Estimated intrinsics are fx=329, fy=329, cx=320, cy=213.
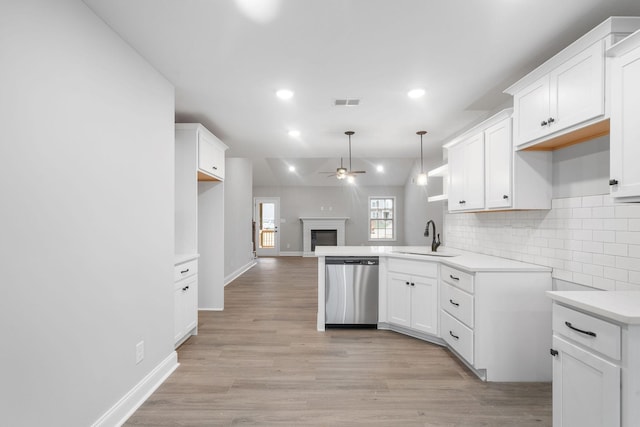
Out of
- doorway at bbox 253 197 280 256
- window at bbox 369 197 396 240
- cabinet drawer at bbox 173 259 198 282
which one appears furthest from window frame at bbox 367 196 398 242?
cabinet drawer at bbox 173 259 198 282

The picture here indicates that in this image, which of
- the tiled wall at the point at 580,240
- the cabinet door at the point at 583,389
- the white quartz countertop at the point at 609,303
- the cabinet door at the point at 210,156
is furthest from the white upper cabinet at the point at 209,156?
the cabinet door at the point at 583,389

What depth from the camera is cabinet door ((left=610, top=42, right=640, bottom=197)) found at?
1550mm

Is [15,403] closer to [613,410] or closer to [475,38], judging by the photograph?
[613,410]

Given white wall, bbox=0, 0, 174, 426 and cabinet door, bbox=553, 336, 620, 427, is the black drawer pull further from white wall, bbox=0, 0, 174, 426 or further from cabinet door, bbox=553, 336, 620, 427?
white wall, bbox=0, 0, 174, 426

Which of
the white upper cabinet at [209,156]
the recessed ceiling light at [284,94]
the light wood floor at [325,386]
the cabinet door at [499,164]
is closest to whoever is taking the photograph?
the light wood floor at [325,386]

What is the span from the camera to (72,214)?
5.49 ft

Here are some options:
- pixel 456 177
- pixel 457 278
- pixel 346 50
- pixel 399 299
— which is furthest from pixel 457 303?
pixel 346 50

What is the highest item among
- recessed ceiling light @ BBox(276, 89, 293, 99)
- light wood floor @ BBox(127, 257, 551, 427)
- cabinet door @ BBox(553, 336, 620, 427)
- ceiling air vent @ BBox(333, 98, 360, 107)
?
ceiling air vent @ BBox(333, 98, 360, 107)

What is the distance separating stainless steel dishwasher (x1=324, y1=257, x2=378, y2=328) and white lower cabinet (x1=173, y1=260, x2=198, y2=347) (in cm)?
147

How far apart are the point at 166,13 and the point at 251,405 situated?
2513mm

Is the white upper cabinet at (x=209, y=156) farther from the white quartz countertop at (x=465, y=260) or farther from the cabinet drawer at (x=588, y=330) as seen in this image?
the cabinet drawer at (x=588, y=330)

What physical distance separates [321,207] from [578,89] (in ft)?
30.6

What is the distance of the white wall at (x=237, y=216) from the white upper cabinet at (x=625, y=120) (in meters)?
5.82

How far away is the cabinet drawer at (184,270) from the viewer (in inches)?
122
